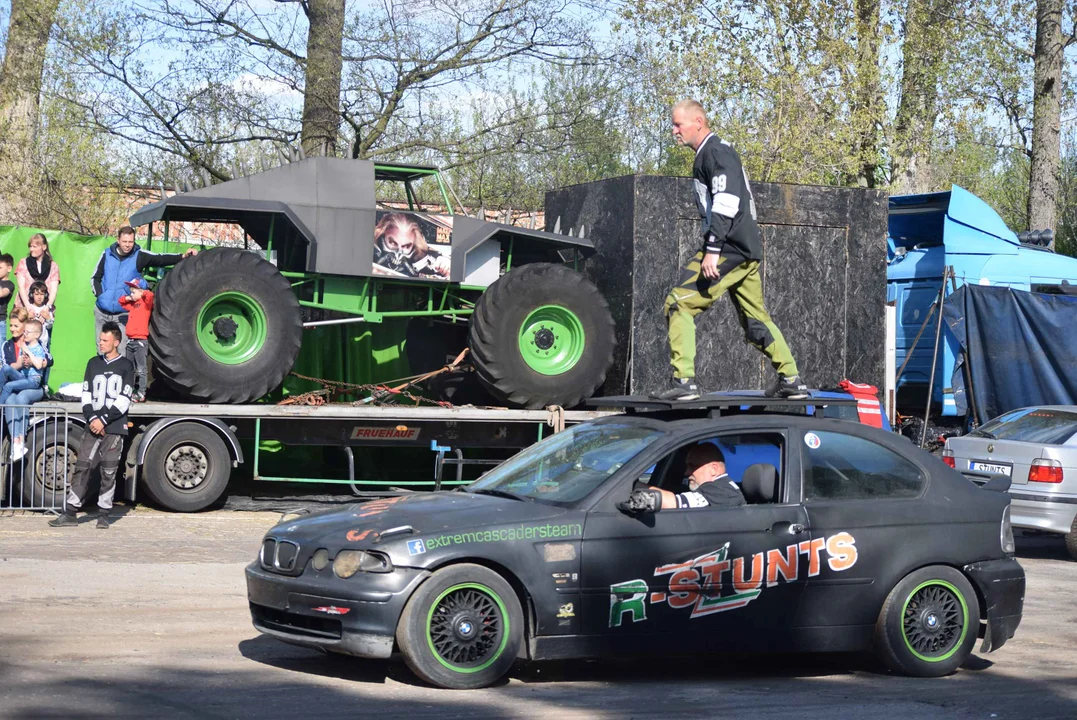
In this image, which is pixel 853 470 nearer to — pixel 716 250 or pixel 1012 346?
pixel 716 250

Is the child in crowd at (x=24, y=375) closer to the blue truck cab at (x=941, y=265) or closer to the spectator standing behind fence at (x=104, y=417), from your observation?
Answer: the spectator standing behind fence at (x=104, y=417)

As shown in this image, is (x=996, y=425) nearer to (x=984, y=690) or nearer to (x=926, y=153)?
(x=984, y=690)

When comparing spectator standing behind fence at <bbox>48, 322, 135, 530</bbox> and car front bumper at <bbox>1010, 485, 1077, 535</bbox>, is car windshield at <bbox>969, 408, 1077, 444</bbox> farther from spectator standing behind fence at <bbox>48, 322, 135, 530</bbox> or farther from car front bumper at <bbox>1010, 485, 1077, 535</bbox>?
spectator standing behind fence at <bbox>48, 322, 135, 530</bbox>

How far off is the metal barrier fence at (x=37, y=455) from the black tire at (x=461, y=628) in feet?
23.0

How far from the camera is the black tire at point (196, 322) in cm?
1152

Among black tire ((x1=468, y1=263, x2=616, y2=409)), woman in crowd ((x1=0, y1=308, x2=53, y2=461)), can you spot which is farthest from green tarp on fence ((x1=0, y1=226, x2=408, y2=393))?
black tire ((x1=468, y1=263, x2=616, y2=409))

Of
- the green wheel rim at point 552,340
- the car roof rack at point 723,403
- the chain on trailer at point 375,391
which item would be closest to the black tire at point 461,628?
the car roof rack at point 723,403

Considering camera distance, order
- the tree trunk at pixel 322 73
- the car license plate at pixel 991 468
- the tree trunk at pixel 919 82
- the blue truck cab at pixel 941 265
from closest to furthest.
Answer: the car license plate at pixel 991 468 → the blue truck cab at pixel 941 265 → the tree trunk at pixel 322 73 → the tree trunk at pixel 919 82

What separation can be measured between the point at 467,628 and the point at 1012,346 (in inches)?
454

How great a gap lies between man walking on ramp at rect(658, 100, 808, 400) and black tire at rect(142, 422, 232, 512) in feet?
18.7

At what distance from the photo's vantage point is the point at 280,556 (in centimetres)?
625

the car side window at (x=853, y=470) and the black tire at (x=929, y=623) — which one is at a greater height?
the car side window at (x=853, y=470)

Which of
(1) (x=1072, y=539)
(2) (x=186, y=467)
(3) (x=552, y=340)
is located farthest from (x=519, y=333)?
(1) (x=1072, y=539)

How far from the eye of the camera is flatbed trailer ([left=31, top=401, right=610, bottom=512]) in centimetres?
1199
